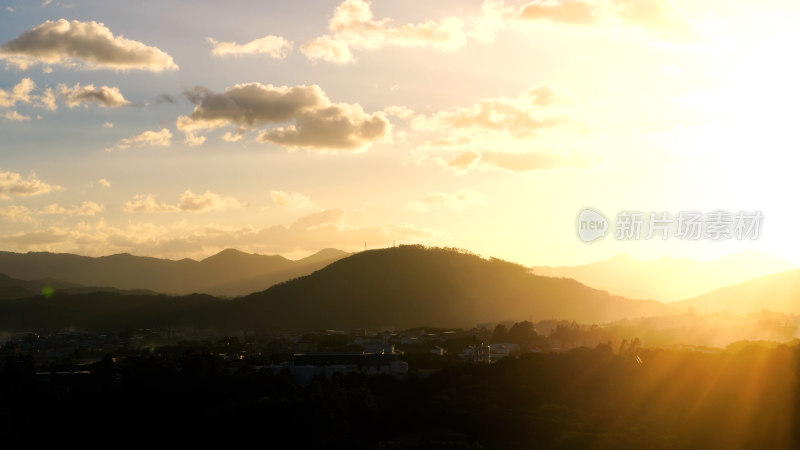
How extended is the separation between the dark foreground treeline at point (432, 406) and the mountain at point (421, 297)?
86400 millimetres

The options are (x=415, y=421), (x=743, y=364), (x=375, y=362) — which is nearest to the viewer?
(x=415, y=421)

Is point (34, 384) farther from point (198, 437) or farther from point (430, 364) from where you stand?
point (430, 364)

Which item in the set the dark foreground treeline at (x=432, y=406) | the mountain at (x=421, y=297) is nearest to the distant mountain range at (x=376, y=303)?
the mountain at (x=421, y=297)

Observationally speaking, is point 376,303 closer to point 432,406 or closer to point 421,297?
point 421,297

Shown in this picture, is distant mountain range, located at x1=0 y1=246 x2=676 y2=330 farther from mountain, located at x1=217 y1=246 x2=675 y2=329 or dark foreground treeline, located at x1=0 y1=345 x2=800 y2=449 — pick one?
dark foreground treeline, located at x1=0 y1=345 x2=800 y2=449

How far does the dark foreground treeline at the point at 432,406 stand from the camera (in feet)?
136

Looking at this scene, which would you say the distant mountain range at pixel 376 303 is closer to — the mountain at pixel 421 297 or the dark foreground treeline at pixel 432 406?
the mountain at pixel 421 297

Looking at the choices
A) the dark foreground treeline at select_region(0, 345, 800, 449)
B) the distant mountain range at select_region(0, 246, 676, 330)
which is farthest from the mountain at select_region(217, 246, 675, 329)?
the dark foreground treeline at select_region(0, 345, 800, 449)

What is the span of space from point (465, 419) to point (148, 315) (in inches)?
4416

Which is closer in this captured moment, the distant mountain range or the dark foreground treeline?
the dark foreground treeline

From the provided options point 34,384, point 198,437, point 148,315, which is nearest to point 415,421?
point 198,437

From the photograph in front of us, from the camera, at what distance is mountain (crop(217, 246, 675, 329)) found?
150 m

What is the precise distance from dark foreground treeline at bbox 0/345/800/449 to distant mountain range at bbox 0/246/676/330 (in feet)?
275

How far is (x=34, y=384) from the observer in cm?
5416
